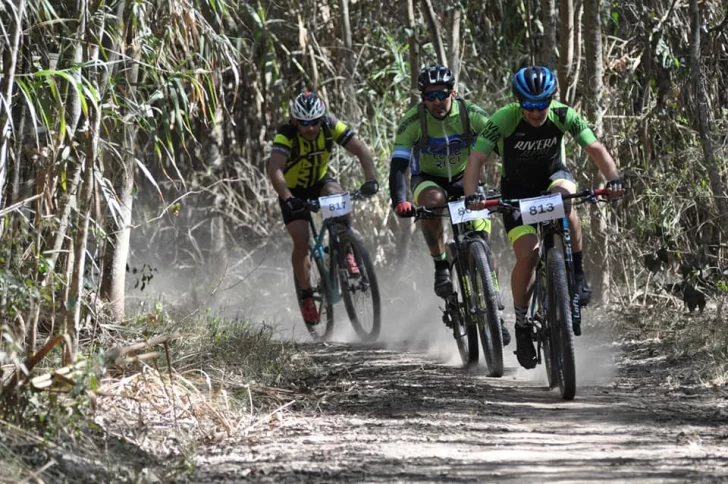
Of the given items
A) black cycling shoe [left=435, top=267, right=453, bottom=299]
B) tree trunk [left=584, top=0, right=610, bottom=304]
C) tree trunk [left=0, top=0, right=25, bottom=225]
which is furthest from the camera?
tree trunk [left=584, top=0, right=610, bottom=304]

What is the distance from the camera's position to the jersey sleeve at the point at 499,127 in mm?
6875

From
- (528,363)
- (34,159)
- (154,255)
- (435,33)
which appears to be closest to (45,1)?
(34,159)

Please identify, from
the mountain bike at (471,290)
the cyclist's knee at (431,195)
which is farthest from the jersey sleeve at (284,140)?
the mountain bike at (471,290)

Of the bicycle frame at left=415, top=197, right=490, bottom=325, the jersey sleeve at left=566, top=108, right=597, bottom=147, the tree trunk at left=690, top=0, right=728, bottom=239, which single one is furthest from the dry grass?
the tree trunk at left=690, top=0, right=728, bottom=239

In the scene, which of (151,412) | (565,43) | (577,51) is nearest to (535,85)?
(151,412)

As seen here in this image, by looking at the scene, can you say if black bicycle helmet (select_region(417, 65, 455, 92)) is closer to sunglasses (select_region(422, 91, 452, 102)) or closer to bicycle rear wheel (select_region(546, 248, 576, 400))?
sunglasses (select_region(422, 91, 452, 102))

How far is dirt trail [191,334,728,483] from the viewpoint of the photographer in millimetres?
4844

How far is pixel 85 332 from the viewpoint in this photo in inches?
279

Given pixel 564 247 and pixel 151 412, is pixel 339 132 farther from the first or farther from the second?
pixel 151 412

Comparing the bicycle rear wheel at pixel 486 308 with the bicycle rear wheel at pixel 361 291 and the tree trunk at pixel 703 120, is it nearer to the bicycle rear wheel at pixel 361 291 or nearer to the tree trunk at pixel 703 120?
the bicycle rear wheel at pixel 361 291

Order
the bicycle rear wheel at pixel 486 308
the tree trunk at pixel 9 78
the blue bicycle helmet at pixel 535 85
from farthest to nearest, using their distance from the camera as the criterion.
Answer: the bicycle rear wheel at pixel 486 308
the blue bicycle helmet at pixel 535 85
the tree trunk at pixel 9 78

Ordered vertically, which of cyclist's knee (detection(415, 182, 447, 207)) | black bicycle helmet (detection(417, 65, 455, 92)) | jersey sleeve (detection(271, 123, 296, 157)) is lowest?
cyclist's knee (detection(415, 182, 447, 207))

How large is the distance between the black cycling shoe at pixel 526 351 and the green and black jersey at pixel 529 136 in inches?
39.8

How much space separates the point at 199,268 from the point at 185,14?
7.01 meters
